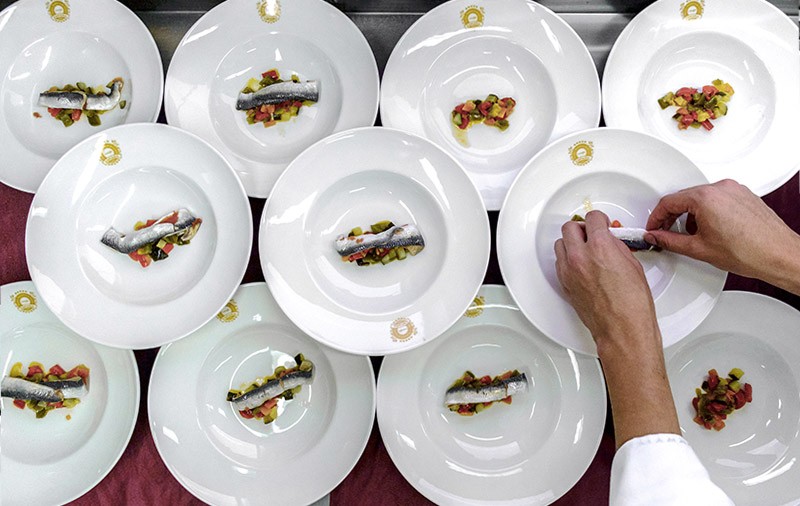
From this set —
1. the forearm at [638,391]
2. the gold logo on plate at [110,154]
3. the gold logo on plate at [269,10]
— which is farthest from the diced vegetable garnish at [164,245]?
the forearm at [638,391]

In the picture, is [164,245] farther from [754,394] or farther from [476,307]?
[754,394]

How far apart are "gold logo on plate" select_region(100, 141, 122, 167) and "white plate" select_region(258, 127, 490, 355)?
0.36 meters

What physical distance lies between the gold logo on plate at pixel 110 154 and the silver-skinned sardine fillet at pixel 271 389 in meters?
0.61

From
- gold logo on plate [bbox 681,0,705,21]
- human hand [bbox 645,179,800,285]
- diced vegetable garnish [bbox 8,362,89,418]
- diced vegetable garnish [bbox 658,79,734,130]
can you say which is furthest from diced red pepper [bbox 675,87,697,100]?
diced vegetable garnish [bbox 8,362,89,418]

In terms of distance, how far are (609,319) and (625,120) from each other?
1.73 ft

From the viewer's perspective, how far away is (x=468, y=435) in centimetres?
149

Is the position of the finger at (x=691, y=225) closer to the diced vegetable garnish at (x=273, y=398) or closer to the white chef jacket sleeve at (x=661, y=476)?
the white chef jacket sleeve at (x=661, y=476)

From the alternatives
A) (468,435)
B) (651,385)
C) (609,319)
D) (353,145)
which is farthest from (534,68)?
(468,435)

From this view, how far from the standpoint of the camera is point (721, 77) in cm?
151

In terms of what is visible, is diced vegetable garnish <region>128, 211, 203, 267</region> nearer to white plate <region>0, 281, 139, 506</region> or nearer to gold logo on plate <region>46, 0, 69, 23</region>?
white plate <region>0, 281, 139, 506</region>

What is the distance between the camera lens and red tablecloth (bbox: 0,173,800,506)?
152cm

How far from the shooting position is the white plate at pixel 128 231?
1.35 metres

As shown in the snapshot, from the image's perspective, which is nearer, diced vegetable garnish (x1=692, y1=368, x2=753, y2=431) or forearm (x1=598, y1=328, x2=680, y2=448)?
forearm (x1=598, y1=328, x2=680, y2=448)

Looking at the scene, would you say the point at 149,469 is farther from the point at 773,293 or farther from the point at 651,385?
the point at 773,293
